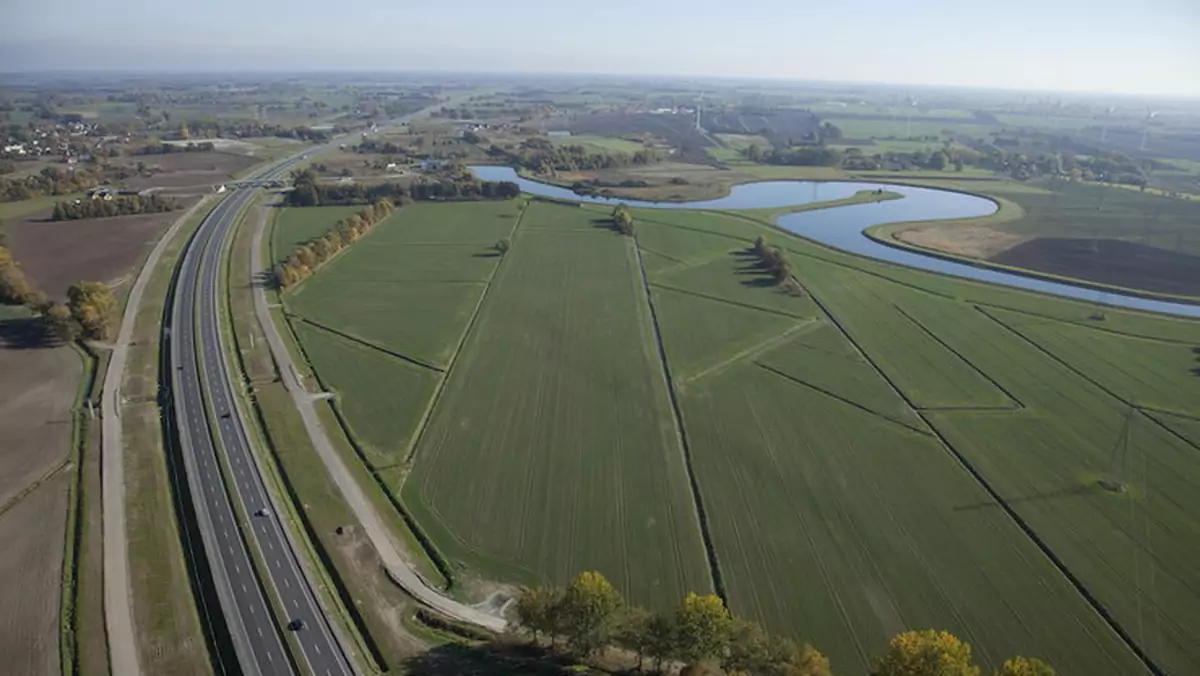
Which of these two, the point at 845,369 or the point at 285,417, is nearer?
the point at 285,417

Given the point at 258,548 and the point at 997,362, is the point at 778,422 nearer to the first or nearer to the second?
the point at 997,362

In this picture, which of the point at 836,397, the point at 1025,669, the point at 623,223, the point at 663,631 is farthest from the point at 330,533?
the point at 623,223

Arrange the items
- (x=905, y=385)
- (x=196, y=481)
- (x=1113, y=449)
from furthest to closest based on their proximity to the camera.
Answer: (x=905, y=385) → (x=1113, y=449) → (x=196, y=481)

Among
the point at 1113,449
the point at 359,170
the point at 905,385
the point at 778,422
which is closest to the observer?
the point at 1113,449

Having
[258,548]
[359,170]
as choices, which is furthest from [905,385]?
[359,170]

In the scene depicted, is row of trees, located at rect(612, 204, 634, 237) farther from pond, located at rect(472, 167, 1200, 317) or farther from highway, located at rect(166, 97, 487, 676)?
highway, located at rect(166, 97, 487, 676)

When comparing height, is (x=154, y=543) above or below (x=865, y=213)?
below

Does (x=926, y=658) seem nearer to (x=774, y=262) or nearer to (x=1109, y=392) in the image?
Answer: (x=1109, y=392)

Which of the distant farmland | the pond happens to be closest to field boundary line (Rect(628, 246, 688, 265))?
the distant farmland
